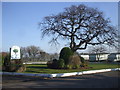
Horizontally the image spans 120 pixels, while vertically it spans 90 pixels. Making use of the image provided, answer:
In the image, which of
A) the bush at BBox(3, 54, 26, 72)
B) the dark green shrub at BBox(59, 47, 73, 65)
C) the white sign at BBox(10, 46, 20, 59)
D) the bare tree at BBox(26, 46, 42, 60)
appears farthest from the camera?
the bare tree at BBox(26, 46, 42, 60)

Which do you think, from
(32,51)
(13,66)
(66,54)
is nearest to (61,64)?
(66,54)

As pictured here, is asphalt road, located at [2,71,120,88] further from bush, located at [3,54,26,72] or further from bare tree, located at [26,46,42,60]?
bare tree, located at [26,46,42,60]

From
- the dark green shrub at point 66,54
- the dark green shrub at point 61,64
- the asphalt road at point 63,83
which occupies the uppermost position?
the dark green shrub at point 66,54

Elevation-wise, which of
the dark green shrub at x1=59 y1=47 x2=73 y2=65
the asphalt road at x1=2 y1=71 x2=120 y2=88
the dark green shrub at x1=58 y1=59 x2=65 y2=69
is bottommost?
the asphalt road at x1=2 y1=71 x2=120 y2=88

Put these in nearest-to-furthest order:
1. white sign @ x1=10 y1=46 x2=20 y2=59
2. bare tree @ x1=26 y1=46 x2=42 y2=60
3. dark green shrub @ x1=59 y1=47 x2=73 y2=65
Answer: white sign @ x1=10 y1=46 x2=20 y2=59
dark green shrub @ x1=59 y1=47 x2=73 y2=65
bare tree @ x1=26 y1=46 x2=42 y2=60

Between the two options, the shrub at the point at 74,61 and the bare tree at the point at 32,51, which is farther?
the bare tree at the point at 32,51

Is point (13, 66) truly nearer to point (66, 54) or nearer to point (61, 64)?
point (61, 64)

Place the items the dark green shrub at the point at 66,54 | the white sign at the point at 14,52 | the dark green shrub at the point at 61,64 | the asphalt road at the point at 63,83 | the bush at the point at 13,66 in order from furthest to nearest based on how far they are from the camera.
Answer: the dark green shrub at the point at 66,54 → the dark green shrub at the point at 61,64 → the white sign at the point at 14,52 → the bush at the point at 13,66 → the asphalt road at the point at 63,83

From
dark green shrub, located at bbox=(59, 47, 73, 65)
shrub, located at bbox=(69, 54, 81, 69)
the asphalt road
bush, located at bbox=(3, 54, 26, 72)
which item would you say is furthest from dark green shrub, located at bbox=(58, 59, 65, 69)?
the asphalt road

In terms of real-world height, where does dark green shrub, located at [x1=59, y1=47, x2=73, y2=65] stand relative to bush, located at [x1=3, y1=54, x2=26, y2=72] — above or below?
above

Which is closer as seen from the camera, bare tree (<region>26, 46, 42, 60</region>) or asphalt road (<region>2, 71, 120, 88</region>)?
asphalt road (<region>2, 71, 120, 88</region>)

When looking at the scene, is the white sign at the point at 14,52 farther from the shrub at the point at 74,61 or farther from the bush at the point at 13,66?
the shrub at the point at 74,61

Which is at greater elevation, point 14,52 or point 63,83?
point 14,52

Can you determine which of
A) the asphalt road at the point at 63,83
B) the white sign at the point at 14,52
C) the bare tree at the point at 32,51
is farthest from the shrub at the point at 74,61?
the bare tree at the point at 32,51
